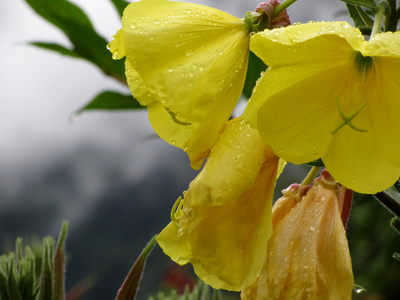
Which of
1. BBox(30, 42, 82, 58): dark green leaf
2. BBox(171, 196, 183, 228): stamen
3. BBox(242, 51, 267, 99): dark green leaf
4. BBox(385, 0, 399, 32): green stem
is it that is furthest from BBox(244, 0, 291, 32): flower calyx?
BBox(30, 42, 82, 58): dark green leaf

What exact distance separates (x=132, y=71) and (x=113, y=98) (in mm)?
913

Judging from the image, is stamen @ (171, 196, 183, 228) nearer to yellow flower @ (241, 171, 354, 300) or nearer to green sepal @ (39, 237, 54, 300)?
yellow flower @ (241, 171, 354, 300)

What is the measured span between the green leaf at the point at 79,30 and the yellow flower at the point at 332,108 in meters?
0.98

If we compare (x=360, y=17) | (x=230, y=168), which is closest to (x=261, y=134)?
(x=230, y=168)

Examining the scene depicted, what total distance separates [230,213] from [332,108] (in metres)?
0.15

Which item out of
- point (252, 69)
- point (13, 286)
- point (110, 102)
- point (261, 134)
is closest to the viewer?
point (261, 134)

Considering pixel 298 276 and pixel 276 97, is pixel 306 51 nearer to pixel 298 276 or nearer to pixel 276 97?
pixel 276 97

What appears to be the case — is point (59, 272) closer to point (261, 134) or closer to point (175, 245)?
point (175, 245)

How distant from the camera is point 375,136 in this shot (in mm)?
563

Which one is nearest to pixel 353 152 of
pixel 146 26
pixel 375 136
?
pixel 375 136

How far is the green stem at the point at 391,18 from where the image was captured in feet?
1.91

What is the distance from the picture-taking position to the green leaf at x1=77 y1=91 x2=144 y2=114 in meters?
1.49

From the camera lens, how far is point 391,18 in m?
0.59

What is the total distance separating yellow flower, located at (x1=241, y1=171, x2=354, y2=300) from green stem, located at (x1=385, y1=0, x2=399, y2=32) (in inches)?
8.3
